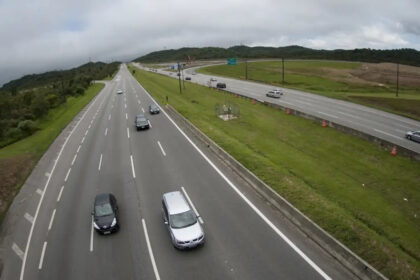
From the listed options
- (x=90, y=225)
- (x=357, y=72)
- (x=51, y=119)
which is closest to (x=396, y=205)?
(x=90, y=225)

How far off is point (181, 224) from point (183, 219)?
0.32 m

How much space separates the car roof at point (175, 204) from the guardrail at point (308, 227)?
209 inches

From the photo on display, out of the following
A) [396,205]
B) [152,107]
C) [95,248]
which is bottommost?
[396,205]

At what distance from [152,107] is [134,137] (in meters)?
13.5

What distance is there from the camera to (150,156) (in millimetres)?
27219

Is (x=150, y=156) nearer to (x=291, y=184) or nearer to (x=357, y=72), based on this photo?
(x=291, y=184)

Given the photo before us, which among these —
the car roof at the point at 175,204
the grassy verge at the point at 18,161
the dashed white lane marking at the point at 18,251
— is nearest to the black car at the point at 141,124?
the grassy verge at the point at 18,161

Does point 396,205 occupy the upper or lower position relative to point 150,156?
lower

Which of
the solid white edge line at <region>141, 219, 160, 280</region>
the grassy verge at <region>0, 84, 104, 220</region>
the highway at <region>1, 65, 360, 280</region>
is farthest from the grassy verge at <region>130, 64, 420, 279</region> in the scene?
the grassy verge at <region>0, 84, 104, 220</region>

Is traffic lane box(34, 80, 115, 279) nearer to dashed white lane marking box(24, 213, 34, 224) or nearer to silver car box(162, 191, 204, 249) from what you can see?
dashed white lane marking box(24, 213, 34, 224)

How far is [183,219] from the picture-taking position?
50.1ft

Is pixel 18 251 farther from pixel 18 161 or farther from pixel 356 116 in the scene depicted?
pixel 356 116

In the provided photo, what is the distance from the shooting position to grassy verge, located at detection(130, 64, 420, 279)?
14.5 m

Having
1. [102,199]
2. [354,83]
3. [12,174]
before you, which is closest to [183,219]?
[102,199]
